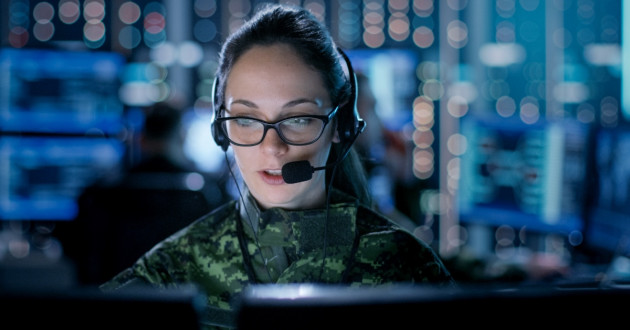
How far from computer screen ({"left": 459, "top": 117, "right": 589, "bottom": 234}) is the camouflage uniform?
4.43ft

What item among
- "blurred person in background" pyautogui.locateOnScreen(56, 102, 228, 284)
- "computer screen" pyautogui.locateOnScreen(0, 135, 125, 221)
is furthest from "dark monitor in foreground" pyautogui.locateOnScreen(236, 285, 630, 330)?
"computer screen" pyautogui.locateOnScreen(0, 135, 125, 221)

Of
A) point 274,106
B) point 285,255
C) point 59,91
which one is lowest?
point 285,255

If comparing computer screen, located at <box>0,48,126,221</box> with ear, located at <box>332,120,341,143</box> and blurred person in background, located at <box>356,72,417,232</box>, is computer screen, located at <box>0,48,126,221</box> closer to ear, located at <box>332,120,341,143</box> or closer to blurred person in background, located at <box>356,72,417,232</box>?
blurred person in background, located at <box>356,72,417,232</box>

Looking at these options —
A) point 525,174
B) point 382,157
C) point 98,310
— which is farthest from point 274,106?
point 382,157

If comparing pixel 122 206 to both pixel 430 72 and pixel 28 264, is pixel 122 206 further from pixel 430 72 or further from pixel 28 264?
pixel 430 72

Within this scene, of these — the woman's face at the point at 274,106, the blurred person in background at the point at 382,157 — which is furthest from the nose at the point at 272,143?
the blurred person in background at the point at 382,157

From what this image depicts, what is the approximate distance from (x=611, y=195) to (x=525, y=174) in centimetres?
41

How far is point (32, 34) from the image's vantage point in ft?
13.7

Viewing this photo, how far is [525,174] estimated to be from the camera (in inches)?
97.8

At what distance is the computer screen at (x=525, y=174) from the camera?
92.7 inches

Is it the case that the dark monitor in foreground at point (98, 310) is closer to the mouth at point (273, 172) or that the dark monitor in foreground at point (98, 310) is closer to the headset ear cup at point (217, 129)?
the mouth at point (273, 172)

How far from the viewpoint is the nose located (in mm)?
1045

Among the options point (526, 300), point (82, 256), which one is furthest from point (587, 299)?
point (82, 256)

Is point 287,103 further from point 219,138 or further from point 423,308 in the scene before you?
point 423,308
